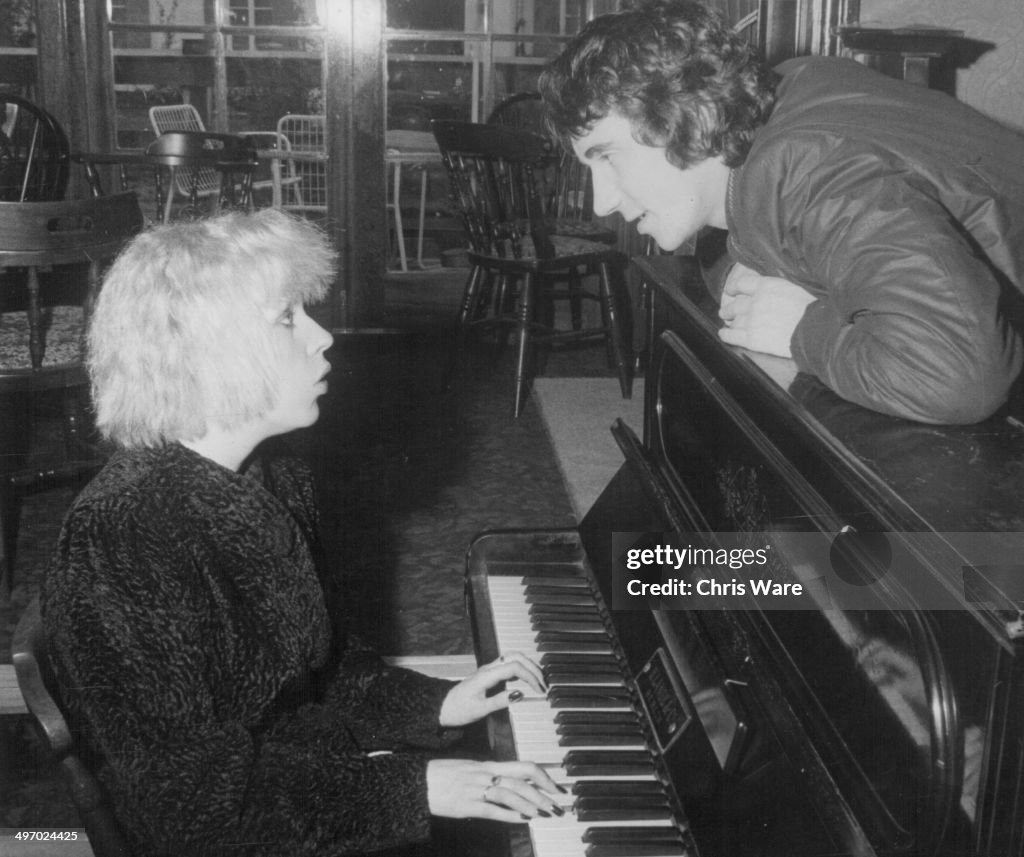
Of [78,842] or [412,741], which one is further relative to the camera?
[78,842]

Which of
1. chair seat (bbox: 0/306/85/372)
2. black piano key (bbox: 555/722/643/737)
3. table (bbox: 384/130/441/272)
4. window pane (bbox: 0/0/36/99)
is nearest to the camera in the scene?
black piano key (bbox: 555/722/643/737)

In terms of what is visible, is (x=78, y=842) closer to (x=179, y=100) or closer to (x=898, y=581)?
(x=898, y=581)

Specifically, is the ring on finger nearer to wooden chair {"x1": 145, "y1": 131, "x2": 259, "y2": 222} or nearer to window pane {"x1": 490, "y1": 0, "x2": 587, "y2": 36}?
wooden chair {"x1": 145, "y1": 131, "x2": 259, "y2": 222}

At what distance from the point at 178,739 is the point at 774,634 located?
25.1 inches

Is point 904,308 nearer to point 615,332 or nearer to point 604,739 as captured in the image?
point 604,739

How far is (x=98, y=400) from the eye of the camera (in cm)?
135

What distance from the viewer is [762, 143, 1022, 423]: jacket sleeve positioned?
0.96 meters

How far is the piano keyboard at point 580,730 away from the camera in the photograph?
115 cm

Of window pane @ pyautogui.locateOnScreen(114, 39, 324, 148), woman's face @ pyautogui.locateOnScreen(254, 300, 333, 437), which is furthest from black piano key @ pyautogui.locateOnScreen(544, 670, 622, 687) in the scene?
window pane @ pyautogui.locateOnScreen(114, 39, 324, 148)

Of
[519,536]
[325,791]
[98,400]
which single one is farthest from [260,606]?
[519,536]

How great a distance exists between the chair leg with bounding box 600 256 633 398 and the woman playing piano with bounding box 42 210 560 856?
3.10m

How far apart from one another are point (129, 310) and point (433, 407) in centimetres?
339

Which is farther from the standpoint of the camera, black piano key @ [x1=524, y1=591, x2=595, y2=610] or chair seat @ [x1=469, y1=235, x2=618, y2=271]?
chair seat @ [x1=469, y1=235, x2=618, y2=271]

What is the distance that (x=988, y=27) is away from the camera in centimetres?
295
